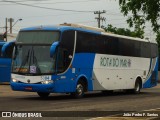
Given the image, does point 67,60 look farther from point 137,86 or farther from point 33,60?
point 137,86

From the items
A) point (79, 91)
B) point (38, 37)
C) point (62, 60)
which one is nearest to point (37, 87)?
point (62, 60)

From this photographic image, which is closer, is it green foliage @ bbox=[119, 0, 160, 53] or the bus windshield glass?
green foliage @ bbox=[119, 0, 160, 53]

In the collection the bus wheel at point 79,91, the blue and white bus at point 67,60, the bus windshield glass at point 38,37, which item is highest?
the bus windshield glass at point 38,37

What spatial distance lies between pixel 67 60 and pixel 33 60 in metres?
1.63

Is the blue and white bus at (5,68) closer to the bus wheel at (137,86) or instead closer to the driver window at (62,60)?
the bus wheel at (137,86)

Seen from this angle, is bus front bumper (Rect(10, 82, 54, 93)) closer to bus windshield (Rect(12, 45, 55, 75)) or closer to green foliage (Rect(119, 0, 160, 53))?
bus windshield (Rect(12, 45, 55, 75))

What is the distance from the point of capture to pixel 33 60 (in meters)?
21.4

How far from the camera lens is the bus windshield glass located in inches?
855

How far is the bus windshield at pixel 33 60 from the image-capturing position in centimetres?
2125

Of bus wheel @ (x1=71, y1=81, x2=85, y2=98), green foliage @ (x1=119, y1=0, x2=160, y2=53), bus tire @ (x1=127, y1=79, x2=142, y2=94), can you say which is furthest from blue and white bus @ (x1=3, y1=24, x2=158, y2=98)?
green foliage @ (x1=119, y1=0, x2=160, y2=53)

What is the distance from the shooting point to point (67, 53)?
21984mm

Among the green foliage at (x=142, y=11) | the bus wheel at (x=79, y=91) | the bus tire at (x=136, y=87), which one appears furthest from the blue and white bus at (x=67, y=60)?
the green foliage at (x=142, y=11)

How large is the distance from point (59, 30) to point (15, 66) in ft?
8.67

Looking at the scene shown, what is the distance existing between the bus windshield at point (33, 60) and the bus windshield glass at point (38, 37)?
10.7 inches
